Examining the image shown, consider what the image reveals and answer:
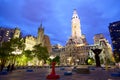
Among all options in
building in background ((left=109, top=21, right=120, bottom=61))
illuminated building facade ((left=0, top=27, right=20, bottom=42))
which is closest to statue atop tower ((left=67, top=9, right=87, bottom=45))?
building in background ((left=109, top=21, right=120, bottom=61))

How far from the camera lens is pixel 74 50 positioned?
561ft

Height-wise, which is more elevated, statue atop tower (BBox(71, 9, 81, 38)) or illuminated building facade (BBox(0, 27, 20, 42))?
statue atop tower (BBox(71, 9, 81, 38))

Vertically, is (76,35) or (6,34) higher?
(76,35)

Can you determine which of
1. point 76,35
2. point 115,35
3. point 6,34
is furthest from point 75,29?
point 6,34

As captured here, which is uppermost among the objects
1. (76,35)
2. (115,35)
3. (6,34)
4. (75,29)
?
(75,29)

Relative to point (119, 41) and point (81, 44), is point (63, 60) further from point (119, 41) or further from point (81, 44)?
point (119, 41)

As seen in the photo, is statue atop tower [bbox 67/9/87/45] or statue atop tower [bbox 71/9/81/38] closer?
statue atop tower [bbox 67/9/87/45]

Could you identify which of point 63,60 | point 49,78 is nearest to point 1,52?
point 49,78

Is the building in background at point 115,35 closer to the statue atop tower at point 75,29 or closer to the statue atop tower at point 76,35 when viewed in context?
the statue atop tower at point 76,35

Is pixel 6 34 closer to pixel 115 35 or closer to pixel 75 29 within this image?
pixel 75 29

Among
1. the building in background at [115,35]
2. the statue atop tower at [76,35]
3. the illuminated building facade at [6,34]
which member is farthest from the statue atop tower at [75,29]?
the illuminated building facade at [6,34]

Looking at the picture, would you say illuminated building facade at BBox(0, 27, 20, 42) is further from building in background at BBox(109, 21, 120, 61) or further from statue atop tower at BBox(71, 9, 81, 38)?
building in background at BBox(109, 21, 120, 61)

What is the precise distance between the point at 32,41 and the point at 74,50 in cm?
5926

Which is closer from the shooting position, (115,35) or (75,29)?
(115,35)
